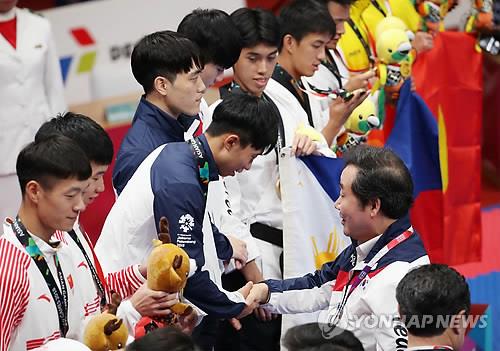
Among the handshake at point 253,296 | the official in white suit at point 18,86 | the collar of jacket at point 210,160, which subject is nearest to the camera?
the collar of jacket at point 210,160

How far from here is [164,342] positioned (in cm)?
244

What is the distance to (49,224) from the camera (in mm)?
2947

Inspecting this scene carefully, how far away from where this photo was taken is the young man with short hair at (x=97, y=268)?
3082mm

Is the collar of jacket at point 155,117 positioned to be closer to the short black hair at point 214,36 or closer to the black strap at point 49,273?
the short black hair at point 214,36

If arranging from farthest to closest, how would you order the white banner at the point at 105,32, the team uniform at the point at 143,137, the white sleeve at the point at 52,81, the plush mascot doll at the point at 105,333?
the white banner at the point at 105,32 < the white sleeve at the point at 52,81 < the team uniform at the point at 143,137 < the plush mascot doll at the point at 105,333

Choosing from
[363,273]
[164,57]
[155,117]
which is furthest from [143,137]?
[363,273]

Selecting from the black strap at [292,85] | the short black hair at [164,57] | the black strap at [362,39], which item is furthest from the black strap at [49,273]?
the black strap at [362,39]

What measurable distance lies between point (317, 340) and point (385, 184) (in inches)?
35.1

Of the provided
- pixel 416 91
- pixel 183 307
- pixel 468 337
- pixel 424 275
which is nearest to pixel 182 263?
pixel 183 307

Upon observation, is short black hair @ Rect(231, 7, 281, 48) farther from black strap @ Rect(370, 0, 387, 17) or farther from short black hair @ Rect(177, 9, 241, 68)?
black strap @ Rect(370, 0, 387, 17)

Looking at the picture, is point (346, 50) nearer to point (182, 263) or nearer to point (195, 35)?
point (195, 35)

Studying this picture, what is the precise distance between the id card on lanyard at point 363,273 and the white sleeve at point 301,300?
0.92 ft

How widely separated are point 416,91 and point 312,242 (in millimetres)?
1855

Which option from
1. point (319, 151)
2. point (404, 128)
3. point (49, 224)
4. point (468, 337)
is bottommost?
point (468, 337)
